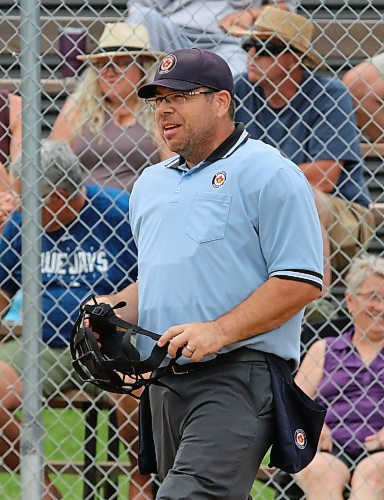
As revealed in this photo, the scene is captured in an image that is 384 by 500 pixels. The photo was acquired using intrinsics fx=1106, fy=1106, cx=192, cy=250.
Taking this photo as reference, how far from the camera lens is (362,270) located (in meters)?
5.00

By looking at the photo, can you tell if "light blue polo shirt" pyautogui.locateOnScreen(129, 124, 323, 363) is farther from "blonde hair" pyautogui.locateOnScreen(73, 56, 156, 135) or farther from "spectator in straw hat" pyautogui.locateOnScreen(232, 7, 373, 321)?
"blonde hair" pyautogui.locateOnScreen(73, 56, 156, 135)

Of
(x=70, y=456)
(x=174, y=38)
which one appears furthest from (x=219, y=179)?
(x=70, y=456)

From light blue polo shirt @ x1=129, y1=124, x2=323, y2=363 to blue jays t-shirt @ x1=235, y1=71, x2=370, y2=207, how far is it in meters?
1.74

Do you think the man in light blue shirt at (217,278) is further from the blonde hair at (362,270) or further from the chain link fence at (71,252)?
the blonde hair at (362,270)

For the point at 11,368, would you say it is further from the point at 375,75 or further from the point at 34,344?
the point at 375,75

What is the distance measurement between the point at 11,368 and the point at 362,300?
1.64 metres

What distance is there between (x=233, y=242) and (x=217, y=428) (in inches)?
22.7

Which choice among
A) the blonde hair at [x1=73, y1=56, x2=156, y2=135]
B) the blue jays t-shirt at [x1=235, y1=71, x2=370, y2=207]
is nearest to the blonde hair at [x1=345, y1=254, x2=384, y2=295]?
the blue jays t-shirt at [x1=235, y1=71, x2=370, y2=207]

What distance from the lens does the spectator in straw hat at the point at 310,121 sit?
205 inches

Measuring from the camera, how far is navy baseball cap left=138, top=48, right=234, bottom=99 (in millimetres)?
3543

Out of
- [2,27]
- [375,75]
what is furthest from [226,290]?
[2,27]

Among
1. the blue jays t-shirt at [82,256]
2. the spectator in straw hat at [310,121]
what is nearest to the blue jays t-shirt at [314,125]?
the spectator in straw hat at [310,121]

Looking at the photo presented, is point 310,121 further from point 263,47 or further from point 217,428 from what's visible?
point 217,428

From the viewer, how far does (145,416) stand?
375 centimetres
